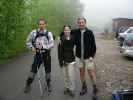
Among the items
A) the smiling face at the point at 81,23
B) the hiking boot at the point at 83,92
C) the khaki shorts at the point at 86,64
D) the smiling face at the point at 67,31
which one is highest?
the smiling face at the point at 81,23

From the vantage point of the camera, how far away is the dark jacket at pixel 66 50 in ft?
27.6

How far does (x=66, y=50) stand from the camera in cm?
848

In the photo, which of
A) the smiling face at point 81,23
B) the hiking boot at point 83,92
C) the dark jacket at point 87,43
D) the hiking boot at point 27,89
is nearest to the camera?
the smiling face at point 81,23

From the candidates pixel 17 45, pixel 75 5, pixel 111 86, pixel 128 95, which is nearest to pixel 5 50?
pixel 17 45

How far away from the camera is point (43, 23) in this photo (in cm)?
832

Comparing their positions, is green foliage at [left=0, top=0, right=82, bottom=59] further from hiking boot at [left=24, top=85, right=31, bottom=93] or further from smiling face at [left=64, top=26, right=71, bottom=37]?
smiling face at [left=64, top=26, right=71, bottom=37]

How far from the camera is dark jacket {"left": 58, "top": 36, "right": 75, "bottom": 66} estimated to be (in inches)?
331

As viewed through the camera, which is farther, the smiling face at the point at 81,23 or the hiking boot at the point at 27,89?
the hiking boot at the point at 27,89

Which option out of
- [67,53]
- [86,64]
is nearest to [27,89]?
[67,53]

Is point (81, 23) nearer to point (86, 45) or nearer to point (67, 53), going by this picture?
point (86, 45)

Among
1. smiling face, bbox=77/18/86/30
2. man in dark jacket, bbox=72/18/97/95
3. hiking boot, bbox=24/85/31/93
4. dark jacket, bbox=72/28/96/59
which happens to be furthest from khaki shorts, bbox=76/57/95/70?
hiking boot, bbox=24/85/31/93

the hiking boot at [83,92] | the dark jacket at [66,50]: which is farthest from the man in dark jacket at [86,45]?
the hiking boot at [83,92]

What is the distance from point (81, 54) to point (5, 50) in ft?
32.2

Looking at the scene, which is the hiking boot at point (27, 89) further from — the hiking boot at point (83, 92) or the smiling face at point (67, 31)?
the smiling face at point (67, 31)
